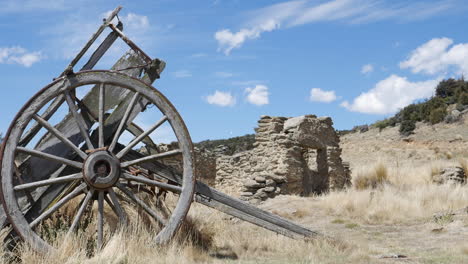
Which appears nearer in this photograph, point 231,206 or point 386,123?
point 231,206

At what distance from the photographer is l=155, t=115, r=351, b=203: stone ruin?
1417 cm

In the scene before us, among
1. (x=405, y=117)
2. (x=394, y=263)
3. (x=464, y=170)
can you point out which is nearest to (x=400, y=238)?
(x=394, y=263)

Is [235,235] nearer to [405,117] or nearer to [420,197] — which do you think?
[420,197]

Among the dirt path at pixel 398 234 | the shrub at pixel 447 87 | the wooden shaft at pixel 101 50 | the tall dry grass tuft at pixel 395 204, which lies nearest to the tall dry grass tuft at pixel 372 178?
the tall dry grass tuft at pixel 395 204

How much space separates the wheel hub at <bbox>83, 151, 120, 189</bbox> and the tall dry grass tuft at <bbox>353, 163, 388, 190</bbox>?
1194cm

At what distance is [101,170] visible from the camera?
216 inches

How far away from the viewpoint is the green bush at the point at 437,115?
108 feet

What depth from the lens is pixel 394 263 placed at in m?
6.09

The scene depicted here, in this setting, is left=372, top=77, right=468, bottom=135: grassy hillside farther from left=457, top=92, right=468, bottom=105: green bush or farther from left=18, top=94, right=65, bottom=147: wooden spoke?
left=18, top=94, right=65, bottom=147: wooden spoke

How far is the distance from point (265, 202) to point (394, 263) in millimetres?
7370

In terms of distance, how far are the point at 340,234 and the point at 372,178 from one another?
8340mm

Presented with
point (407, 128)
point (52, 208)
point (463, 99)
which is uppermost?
point (463, 99)

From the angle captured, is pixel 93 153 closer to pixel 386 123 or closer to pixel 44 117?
pixel 44 117

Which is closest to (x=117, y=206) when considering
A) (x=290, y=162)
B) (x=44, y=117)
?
(x=44, y=117)
